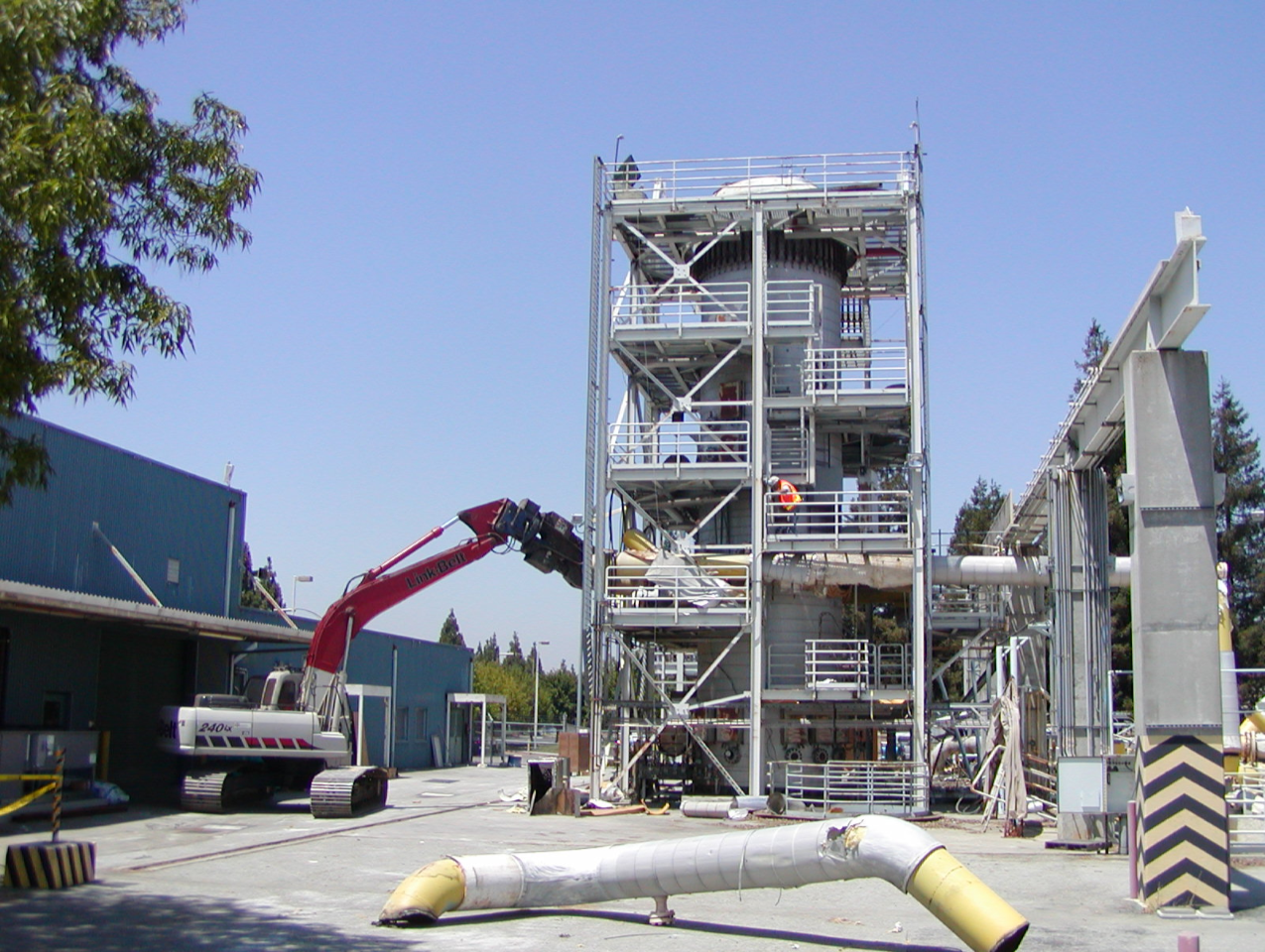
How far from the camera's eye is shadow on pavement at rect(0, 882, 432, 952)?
1276 centimetres

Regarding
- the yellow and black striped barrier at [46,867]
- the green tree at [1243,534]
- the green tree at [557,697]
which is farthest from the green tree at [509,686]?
the yellow and black striped barrier at [46,867]

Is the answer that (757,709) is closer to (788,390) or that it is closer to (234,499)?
(788,390)

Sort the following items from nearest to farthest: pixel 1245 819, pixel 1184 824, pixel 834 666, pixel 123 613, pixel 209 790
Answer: pixel 1184 824 < pixel 1245 819 < pixel 123 613 < pixel 209 790 < pixel 834 666

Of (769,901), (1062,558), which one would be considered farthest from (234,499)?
(769,901)

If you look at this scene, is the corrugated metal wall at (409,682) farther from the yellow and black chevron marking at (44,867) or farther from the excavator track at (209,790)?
the yellow and black chevron marking at (44,867)

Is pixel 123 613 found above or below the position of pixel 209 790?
above

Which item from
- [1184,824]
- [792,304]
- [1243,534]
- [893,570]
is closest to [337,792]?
[893,570]

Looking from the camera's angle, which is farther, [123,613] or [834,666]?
[834,666]

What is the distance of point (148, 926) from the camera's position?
547 inches

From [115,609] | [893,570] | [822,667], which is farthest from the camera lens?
[822,667]

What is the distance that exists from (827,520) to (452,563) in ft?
32.0

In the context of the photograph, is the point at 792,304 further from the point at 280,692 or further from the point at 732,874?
the point at 732,874

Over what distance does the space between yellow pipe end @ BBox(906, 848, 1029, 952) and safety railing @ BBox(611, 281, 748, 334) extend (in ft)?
72.0

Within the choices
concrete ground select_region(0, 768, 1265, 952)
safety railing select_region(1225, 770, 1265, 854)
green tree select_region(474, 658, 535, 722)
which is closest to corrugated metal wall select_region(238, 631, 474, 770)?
concrete ground select_region(0, 768, 1265, 952)
